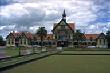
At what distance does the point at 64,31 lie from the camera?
122 m

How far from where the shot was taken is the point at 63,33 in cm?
12219

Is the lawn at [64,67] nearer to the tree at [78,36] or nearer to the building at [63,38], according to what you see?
the building at [63,38]

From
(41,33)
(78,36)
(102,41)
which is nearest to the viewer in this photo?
(78,36)

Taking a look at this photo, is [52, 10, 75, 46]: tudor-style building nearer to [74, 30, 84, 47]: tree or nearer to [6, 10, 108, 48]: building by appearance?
[6, 10, 108, 48]: building

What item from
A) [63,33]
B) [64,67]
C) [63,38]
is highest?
[63,33]

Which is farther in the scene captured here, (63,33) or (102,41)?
(102,41)

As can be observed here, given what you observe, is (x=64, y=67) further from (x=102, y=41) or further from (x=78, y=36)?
(x=102, y=41)

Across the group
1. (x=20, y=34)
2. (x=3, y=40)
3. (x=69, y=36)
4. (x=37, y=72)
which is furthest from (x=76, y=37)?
(x=37, y=72)

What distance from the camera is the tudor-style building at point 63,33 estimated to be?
121500mm

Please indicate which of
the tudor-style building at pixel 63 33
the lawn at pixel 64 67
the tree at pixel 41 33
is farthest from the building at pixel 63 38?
the lawn at pixel 64 67

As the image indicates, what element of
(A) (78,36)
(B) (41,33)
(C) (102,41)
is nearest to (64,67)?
(A) (78,36)

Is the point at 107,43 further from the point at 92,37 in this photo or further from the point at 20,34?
the point at 20,34

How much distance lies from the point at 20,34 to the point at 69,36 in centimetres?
2548

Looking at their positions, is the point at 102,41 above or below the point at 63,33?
below
